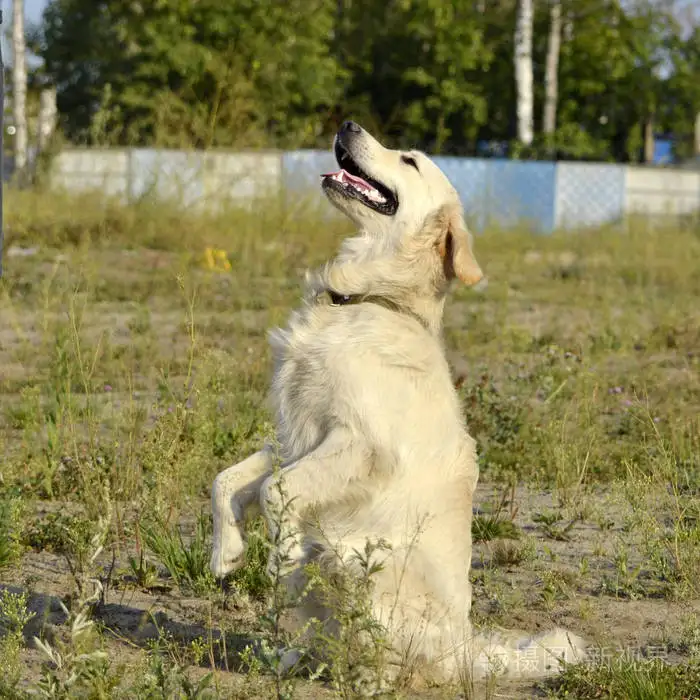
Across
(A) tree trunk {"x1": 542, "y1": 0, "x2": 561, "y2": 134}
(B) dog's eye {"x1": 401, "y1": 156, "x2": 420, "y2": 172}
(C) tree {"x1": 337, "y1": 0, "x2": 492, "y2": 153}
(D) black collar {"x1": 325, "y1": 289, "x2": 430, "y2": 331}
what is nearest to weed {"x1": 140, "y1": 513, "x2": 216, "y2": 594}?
(D) black collar {"x1": 325, "y1": 289, "x2": 430, "y2": 331}

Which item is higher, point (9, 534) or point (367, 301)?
point (367, 301)

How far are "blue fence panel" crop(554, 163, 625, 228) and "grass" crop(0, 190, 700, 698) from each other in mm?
11525

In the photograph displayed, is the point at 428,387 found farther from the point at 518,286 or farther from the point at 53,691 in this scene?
the point at 518,286

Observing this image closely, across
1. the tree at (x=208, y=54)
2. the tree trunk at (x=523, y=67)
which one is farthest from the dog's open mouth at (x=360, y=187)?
the tree trunk at (x=523, y=67)

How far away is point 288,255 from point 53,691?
962 cm

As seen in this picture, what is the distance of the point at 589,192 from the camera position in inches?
878

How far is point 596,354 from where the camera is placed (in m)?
8.09

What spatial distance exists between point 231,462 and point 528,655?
2.29m

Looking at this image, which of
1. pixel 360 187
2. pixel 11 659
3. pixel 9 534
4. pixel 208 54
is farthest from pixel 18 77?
pixel 11 659

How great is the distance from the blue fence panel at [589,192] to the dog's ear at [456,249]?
55.0 feet

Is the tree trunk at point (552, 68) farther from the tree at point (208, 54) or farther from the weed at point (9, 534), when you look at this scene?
the weed at point (9, 534)

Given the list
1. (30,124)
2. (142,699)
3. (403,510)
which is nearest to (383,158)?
(403,510)

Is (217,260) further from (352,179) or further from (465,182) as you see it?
(465,182)

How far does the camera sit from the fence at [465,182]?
43.6 ft
